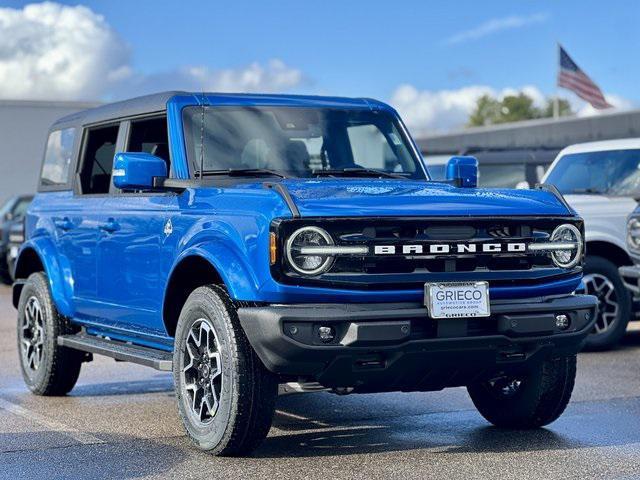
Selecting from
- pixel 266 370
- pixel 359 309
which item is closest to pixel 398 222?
pixel 359 309

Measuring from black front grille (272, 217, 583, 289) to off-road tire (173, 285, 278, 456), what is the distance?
0.45 meters

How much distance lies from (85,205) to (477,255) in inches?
124

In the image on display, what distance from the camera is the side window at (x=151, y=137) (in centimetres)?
789

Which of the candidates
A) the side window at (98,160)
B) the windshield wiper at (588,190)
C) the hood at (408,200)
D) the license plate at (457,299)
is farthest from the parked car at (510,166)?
the license plate at (457,299)

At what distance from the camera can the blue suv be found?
607cm

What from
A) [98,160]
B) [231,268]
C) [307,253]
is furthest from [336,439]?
[98,160]

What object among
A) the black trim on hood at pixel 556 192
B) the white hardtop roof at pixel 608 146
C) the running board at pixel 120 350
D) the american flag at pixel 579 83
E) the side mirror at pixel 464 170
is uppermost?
the american flag at pixel 579 83

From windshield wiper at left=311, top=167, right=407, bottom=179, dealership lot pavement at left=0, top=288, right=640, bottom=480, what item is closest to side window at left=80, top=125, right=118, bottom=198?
dealership lot pavement at left=0, top=288, right=640, bottom=480

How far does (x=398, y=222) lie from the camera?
6176 millimetres

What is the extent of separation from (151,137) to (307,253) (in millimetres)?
2417

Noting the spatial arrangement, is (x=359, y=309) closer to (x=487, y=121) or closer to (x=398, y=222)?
(x=398, y=222)

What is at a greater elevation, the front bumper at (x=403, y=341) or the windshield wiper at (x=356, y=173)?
the windshield wiper at (x=356, y=173)

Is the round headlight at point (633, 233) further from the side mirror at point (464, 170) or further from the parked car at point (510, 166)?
the parked car at point (510, 166)

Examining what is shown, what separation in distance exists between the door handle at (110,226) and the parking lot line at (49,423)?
1198 mm
